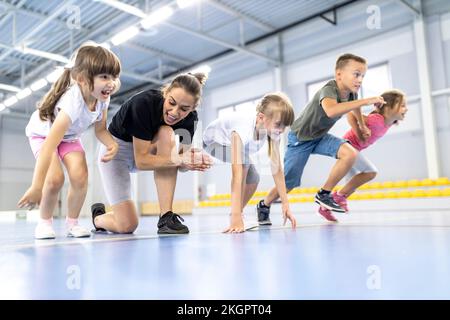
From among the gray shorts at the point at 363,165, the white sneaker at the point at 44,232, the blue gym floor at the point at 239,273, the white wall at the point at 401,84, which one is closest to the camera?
the blue gym floor at the point at 239,273

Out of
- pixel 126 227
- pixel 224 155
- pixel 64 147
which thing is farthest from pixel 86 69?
pixel 224 155

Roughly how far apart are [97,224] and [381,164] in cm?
653

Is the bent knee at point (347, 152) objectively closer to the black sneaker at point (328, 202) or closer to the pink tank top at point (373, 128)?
the black sneaker at point (328, 202)

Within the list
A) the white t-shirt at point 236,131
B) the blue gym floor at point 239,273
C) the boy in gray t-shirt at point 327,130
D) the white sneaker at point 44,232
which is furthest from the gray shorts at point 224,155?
the blue gym floor at point 239,273

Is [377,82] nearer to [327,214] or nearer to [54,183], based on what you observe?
[327,214]

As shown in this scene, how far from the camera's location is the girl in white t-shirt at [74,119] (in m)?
1.88

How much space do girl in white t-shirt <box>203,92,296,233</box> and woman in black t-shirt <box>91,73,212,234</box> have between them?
0.20 m

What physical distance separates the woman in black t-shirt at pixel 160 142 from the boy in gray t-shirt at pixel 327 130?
931 millimetres

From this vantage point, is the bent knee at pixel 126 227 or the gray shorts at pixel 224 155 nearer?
the bent knee at pixel 126 227

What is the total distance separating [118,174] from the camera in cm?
233

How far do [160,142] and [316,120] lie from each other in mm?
1242

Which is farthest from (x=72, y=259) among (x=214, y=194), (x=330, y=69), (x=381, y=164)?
(x=214, y=194)

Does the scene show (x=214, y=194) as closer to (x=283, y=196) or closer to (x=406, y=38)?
(x=406, y=38)

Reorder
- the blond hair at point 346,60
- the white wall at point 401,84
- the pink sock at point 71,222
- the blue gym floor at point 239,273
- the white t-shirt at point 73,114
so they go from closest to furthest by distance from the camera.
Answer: the blue gym floor at point 239,273
the white t-shirt at point 73,114
the pink sock at point 71,222
the blond hair at point 346,60
the white wall at point 401,84
